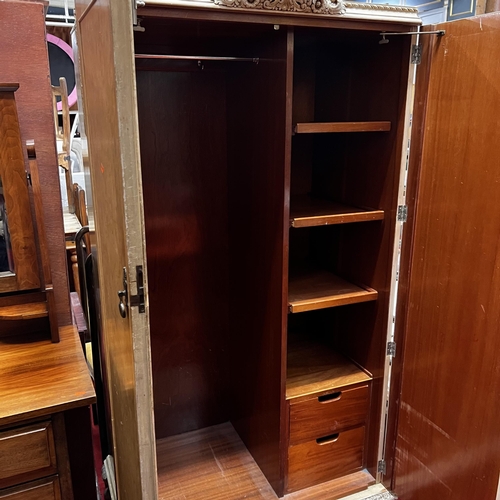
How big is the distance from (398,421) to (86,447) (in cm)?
112

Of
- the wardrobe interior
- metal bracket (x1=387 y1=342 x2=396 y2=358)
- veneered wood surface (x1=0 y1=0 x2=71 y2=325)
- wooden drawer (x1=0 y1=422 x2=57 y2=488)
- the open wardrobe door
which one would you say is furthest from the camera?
metal bracket (x1=387 y1=342 x2=396 y2=358)

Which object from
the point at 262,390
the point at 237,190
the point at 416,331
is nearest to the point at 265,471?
the point at 262,390

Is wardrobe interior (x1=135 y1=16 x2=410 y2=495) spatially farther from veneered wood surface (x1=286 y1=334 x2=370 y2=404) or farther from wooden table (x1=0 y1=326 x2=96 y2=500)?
wooden table (x1=0 y1=326 x2=96 y2=500)

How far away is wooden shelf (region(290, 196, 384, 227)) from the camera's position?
1.60m

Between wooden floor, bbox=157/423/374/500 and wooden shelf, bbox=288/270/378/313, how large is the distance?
766mm

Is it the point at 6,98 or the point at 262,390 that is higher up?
the point at 6,98

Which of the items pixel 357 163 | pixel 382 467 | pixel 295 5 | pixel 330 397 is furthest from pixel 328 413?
pixel 295 5

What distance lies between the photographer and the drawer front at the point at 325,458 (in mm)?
1855

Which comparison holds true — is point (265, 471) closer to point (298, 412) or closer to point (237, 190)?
point (298, 412)

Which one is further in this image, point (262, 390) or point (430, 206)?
point (262, 390)

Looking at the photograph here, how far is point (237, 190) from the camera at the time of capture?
192 cm

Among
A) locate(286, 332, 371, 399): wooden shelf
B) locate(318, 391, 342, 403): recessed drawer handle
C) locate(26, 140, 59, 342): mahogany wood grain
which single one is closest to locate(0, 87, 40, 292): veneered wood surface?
locate(26, 140, 59, 342): mahogany wood grain

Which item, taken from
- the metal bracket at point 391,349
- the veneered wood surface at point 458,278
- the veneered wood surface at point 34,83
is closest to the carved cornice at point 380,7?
the veneered wood surface at point 458,278

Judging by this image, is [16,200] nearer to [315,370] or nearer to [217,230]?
[217,230]
